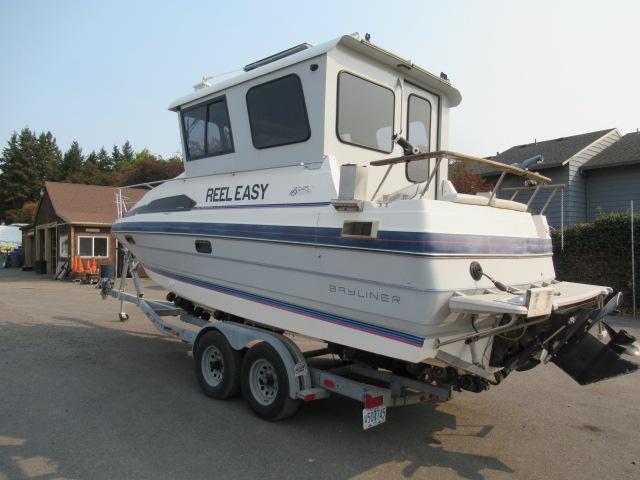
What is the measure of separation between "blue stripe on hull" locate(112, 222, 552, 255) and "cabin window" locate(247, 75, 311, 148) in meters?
0.96

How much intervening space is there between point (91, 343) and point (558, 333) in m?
6.82

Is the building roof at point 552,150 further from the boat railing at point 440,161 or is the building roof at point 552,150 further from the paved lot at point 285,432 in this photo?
the boat railing at point 440,161

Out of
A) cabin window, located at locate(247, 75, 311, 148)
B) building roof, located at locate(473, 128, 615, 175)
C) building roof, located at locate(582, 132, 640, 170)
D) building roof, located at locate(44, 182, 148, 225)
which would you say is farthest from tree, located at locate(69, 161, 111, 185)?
cabin window, located at locate(247, 75, 311, 148)

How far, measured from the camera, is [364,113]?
5.17 m

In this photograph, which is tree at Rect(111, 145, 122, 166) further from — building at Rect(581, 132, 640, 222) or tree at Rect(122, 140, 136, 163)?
building at Rect(581, 132, 640, 222)

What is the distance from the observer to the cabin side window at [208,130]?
5934 millimetres

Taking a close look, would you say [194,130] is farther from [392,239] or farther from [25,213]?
[25,213]

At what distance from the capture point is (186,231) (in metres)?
5.80

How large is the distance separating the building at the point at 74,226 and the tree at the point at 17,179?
3745cm

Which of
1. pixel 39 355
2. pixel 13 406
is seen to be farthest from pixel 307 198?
pixel 39 355

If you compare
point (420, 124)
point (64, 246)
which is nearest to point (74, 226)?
point (64, 246)

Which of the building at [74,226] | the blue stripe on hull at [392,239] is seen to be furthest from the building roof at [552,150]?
the building at [74,226]

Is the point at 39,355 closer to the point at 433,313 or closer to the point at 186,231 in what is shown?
the point at 186,231

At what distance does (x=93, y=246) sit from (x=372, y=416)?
71.5 ft
